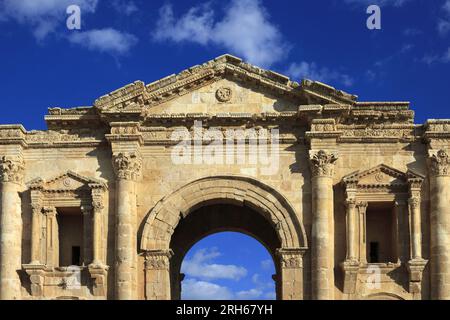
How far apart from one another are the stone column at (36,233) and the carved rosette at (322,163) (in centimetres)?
795

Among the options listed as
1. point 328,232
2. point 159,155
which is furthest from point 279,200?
point 159,155

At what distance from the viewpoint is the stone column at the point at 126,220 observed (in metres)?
28.8

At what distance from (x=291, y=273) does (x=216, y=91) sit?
18.9 ft

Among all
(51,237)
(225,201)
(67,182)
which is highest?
(67,182)

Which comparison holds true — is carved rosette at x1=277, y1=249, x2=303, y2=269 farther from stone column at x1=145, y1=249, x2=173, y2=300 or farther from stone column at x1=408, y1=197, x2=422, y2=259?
stone column at x1=145, y1=249, x2=173, y2=300

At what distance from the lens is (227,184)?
2988cm

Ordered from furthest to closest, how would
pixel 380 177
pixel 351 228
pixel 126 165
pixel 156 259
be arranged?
1. pixel 380 177
2. pixel 126 165
3. pixel 156 259
4. pixel 351 228

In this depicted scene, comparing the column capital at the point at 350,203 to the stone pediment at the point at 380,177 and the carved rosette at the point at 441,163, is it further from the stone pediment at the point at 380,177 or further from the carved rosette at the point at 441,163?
the carved rosette at the point at 441,163

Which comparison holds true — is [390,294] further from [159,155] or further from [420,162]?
[159,155]

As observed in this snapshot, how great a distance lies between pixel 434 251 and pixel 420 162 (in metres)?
2.68

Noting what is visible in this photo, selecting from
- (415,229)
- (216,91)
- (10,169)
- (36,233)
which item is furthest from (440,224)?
(10,169)

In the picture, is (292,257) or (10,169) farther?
(10,169)

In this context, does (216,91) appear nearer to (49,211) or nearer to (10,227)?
(49,211)

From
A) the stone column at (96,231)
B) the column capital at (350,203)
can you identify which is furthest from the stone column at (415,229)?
the stone column at (96,231)
